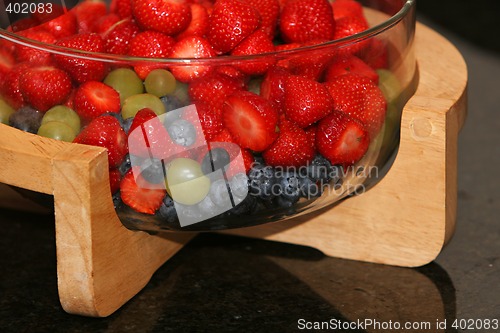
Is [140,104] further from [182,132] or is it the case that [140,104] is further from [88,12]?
[88,12]

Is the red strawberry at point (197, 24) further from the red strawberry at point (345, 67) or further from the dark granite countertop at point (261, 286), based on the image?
the dark granite countertop at point (261, 286)

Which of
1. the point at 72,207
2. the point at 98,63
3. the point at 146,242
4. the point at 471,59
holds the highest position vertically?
the point at 98,63

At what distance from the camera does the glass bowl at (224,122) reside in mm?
791

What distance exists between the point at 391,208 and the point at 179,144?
285 millimetres

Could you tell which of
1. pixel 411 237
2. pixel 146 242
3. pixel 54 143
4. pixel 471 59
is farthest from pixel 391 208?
pixel 471 59

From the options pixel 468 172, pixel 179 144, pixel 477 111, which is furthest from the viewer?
pixel 477 111

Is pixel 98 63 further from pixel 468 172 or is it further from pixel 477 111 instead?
pixel 477 111

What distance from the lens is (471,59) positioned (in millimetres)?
1537

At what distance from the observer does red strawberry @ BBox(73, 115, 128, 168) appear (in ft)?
2.63

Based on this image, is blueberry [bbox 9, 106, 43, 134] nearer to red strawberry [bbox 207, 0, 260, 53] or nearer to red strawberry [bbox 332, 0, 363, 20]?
red strawberry [bbox 207, 0, 260, 53]

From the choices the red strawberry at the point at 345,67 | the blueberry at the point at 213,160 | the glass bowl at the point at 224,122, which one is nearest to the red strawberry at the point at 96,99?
the glass bowl at the point at 224,122

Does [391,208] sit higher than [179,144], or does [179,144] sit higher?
[179,144]

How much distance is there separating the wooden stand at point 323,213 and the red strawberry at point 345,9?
0.10 meters

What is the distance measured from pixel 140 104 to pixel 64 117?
0.27 feet
